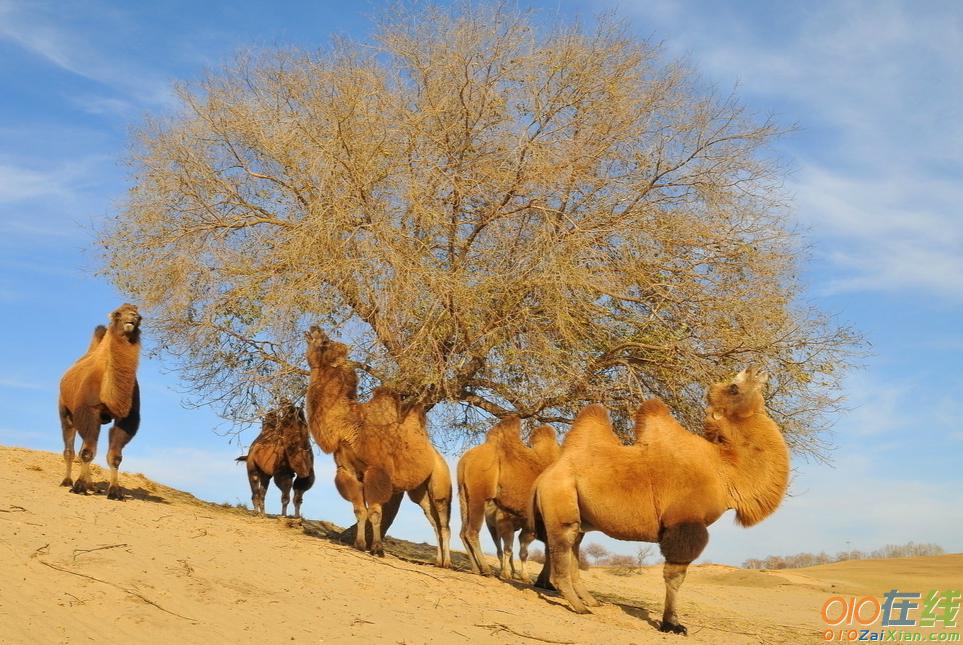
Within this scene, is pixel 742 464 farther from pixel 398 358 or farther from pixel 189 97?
pixel 189 97

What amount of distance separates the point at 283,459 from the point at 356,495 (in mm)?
4116

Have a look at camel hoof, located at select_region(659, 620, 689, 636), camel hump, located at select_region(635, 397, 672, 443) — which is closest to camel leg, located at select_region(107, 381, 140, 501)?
camel hump, located at select_region(635, 397, 672, 443)

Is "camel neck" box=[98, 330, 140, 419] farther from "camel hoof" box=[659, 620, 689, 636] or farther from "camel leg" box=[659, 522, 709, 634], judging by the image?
"camel hoof" box=[659, 620, 689, 636]

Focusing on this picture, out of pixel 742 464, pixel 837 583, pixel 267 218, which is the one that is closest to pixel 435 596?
pixel 742 464

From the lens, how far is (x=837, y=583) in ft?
80.7

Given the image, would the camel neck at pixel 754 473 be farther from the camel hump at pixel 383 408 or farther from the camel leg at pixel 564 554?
the camel hump at pixel 383 408

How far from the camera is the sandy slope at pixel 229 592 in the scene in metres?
8.44

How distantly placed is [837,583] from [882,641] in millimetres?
12075

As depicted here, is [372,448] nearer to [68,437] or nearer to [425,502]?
[425,502]

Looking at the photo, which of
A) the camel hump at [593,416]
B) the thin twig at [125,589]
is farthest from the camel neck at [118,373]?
the camel hump at [593,416]

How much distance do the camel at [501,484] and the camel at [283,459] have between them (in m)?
4.15

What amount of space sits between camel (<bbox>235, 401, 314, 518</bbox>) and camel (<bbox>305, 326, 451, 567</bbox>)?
2691mm

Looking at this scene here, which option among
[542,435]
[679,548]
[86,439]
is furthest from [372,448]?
[679,548]

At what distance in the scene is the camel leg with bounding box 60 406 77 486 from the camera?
14.4 metres
